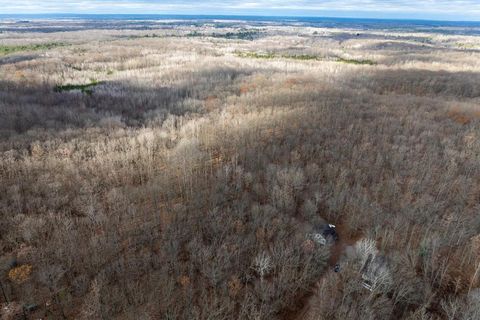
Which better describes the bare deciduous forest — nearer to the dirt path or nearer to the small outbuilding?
the dirt path

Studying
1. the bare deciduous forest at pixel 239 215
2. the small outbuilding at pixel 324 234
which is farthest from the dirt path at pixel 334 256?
the small outbuilding at pixel 324 234

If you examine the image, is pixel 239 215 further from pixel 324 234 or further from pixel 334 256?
pixel 334 256

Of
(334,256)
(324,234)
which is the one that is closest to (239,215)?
(324,234)

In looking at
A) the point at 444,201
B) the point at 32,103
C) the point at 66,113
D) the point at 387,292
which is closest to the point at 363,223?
the point at 387,292

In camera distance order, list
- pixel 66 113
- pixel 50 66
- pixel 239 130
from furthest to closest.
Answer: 1. pixel 50 66
2. pixel 66 113
3. pixel 239 130

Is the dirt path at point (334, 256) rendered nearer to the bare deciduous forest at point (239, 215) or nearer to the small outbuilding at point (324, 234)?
the bare deciduous forest at point (239, 215)

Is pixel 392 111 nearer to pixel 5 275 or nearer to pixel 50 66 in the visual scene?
pixel 5 275

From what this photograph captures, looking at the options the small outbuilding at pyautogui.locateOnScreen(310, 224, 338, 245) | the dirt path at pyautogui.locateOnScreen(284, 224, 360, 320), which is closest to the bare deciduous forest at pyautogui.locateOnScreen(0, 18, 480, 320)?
the dirt path at pyautogui.locateOnScreen(284, 224, 360, 320)

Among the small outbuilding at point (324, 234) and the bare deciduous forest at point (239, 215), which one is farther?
the small outbuilding at point (324, 234)

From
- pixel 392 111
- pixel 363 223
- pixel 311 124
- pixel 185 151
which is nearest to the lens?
pixel 363 223

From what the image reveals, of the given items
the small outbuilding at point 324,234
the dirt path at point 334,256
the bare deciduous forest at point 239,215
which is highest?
the bare deciduous forest at point 239,215

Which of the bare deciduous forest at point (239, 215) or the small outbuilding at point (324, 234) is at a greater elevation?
the bare deciduous forest at point (239, 215)
